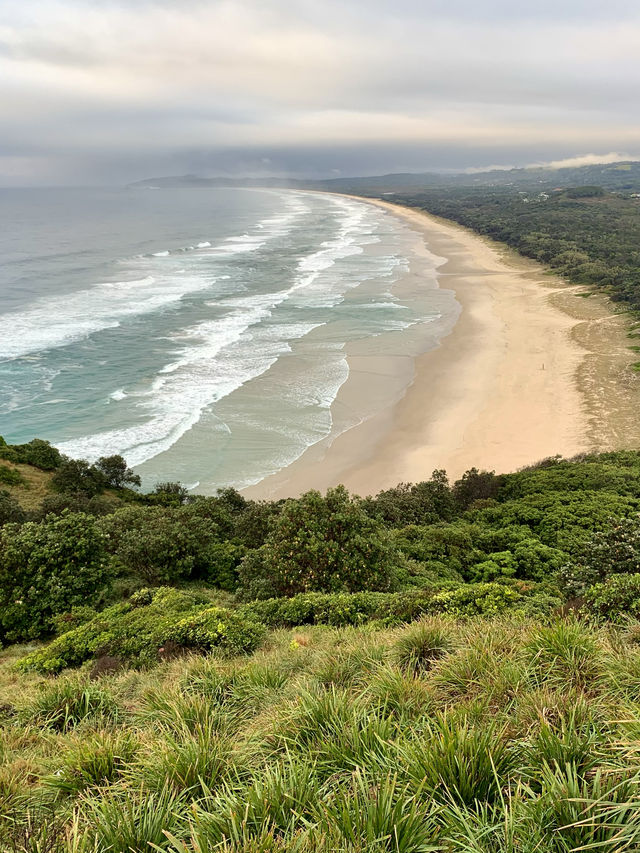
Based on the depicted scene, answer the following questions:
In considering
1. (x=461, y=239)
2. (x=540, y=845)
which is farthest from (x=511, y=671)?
(x=461, y=239)

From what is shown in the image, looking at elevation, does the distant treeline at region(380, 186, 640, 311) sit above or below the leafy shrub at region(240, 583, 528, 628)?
above

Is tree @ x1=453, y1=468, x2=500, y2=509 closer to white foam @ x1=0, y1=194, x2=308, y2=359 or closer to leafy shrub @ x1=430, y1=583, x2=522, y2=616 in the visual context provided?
leafy shrub @ x1=430, y1=583, x2=522, y2=616

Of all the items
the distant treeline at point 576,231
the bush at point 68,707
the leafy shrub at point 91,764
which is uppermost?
the distant treeline at point 576,231

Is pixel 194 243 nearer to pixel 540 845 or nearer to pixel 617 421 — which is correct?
pixel 617 421

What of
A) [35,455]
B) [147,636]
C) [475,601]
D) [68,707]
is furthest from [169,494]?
[68,707]

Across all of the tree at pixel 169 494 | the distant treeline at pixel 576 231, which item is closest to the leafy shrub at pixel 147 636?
the tree at pixel 169 494

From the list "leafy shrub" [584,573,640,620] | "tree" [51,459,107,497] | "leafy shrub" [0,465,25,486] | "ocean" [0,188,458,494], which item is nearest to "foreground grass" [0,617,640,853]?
"leafy shrub" [584,573,640,620]

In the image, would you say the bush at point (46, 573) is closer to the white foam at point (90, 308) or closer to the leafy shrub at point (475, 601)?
the leafy shrub at point (475, 601)
